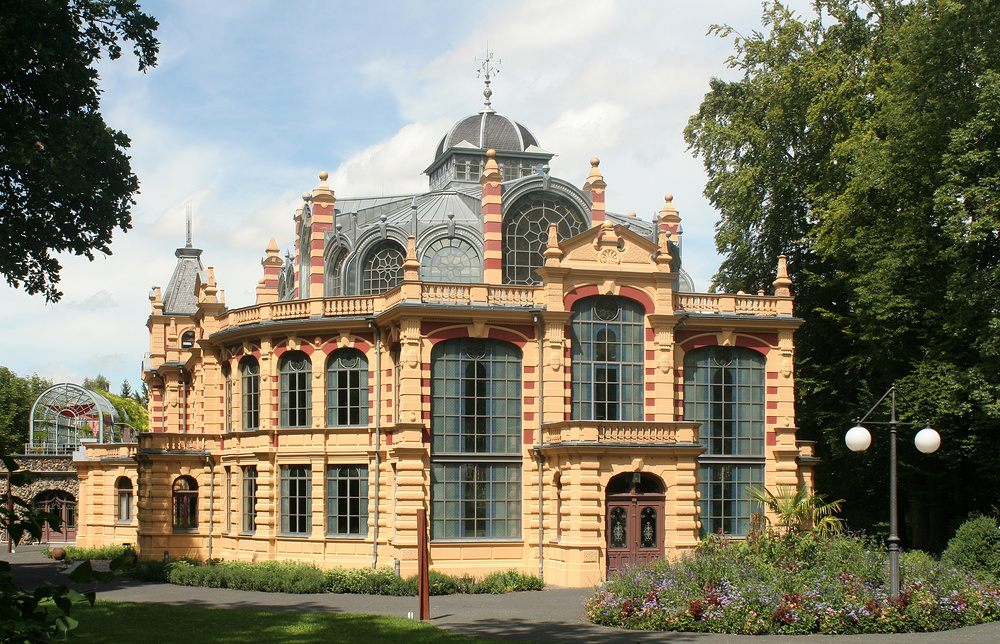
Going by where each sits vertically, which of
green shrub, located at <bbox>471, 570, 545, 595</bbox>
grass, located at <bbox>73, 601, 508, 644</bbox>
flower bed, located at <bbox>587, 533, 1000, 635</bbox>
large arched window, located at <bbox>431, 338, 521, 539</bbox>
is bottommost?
green shrub, located at <bbox>471, 570, 545, 595</bbox>

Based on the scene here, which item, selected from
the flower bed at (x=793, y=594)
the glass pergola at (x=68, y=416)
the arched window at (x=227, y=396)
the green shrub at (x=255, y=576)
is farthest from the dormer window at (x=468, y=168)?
the glass pergola at (x=68, y=416)

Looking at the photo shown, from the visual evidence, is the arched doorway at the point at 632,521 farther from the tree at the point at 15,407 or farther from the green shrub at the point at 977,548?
the tree at the point at 15,407

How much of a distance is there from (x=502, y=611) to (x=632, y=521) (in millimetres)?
7384

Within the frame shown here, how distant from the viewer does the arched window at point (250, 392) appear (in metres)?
35.9

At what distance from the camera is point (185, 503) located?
→ 38.7 meters

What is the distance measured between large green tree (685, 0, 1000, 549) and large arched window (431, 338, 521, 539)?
39.5 ft

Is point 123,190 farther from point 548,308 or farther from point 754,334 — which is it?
point 754,334

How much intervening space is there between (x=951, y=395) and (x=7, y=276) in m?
25.9

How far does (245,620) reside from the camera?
22328 millimetres

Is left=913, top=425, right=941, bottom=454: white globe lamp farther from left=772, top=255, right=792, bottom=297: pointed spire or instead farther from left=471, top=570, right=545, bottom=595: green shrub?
left=772, top=255, right=792, bottom=297: pointed spire

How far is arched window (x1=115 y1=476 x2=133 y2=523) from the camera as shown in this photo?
5025 cm

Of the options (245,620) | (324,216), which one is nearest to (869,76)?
(324,216)

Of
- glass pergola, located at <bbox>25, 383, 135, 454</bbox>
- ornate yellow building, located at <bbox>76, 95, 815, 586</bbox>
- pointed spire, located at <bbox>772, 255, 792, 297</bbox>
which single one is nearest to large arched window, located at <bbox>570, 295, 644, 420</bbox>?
ornate yellow building, located at <bbox>76, 95, 815, 586</bbox>

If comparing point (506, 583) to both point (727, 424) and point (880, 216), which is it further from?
point (880, 216)
